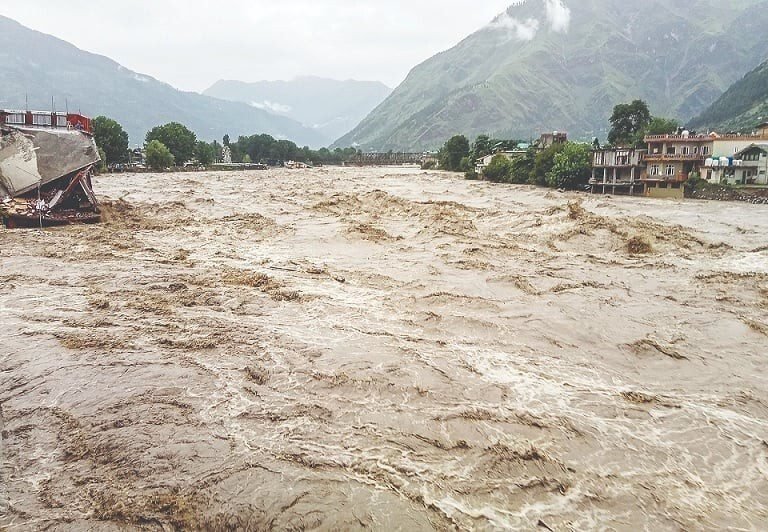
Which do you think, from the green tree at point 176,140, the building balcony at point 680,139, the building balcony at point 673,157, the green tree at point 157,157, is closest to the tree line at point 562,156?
the building balcony at point 673,157

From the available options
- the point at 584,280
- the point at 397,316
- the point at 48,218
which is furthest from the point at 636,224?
the point at 48,218

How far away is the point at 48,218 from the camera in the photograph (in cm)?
2570

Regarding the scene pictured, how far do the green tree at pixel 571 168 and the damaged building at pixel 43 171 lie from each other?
44.4m

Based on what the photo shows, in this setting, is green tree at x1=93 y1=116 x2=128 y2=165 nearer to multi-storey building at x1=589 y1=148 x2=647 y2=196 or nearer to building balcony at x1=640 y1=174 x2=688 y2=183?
multi-storey building at x1=589 y1=148 x2=647 y2=196

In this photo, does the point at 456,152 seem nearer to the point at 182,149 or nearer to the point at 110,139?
the point at 182,149

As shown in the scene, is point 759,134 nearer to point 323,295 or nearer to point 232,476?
point 323,295

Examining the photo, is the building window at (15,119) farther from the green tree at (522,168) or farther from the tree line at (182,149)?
the tree line at (182,149)

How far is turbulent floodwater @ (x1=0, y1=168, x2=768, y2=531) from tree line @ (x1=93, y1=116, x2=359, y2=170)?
264 ft

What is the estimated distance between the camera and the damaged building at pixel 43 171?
25562 mm

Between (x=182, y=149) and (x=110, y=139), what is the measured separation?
19.7 metres

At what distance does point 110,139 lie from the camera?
291 ft

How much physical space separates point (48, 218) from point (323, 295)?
19.8m

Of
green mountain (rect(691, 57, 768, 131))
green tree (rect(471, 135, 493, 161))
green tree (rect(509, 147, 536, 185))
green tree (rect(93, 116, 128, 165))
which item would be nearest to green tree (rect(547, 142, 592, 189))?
green tree (rect(509, 147, 536, 185))

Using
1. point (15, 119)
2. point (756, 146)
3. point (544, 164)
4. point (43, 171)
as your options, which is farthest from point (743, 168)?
point (15, 119)
